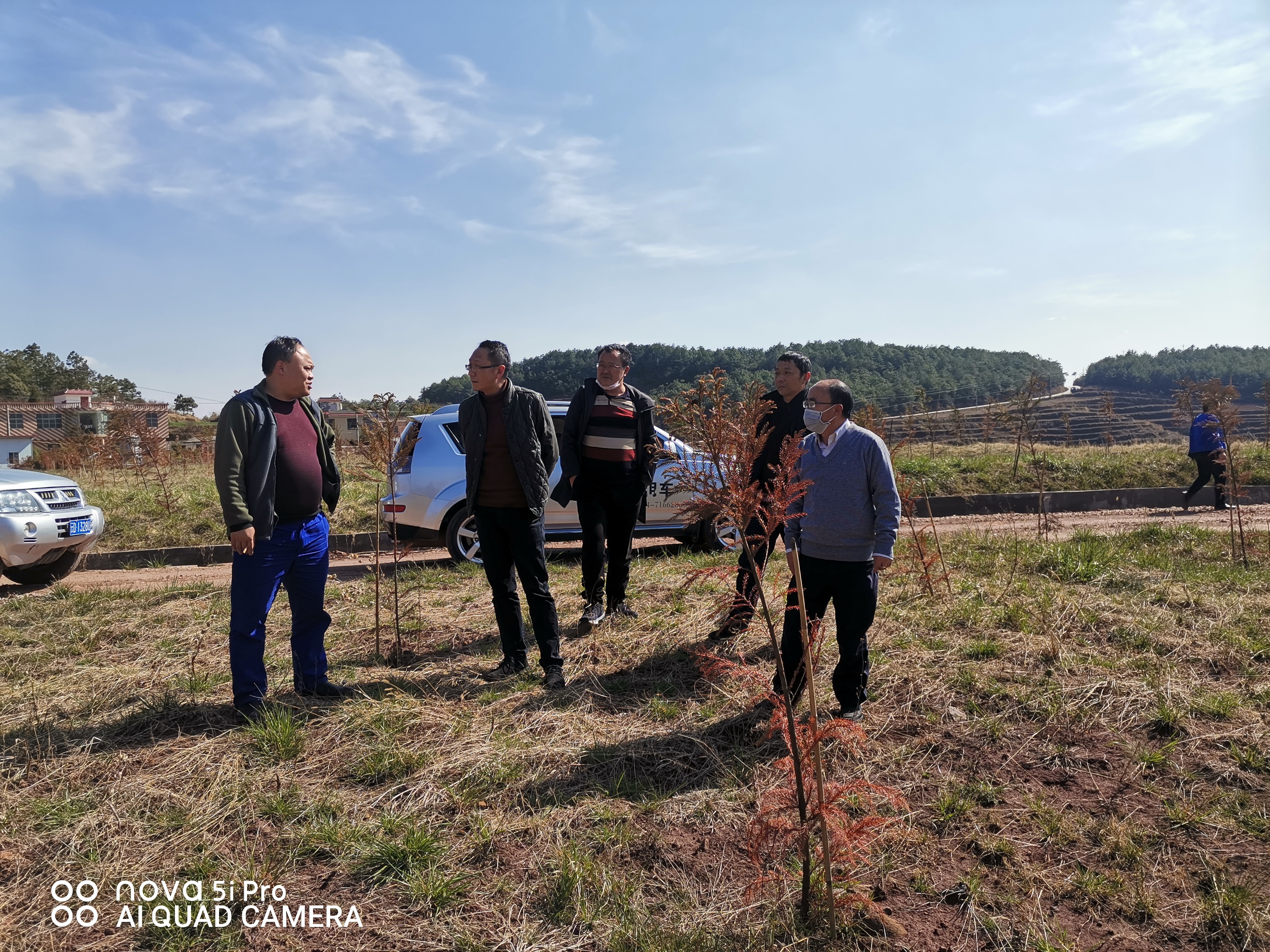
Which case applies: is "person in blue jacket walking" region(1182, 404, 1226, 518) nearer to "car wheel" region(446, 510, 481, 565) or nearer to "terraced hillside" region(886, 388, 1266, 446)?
"terraced hillside" region(886, 388, 1266, 446)

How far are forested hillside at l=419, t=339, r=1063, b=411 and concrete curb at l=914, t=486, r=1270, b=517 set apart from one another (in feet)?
28.6

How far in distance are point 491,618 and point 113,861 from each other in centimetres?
319

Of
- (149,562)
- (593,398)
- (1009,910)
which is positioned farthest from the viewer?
(149,562)

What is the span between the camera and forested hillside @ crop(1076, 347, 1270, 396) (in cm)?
5325

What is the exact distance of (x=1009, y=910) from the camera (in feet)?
8.20

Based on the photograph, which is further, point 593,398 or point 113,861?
point 593,398

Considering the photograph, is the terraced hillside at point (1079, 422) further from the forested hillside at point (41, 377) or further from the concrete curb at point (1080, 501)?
the forested hillside at point (41, 377)

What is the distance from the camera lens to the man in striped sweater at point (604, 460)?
517 centimetres

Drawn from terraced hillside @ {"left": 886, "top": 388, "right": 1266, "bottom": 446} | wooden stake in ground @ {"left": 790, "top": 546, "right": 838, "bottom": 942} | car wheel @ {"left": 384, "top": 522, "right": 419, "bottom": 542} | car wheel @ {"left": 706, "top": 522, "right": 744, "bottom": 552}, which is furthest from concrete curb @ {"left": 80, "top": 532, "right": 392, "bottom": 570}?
terraced hillside @ {"left": 886, "top": 388, "right": 1266, "bottom": 446}

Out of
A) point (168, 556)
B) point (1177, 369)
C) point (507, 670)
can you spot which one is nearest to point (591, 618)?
point (507, 670)

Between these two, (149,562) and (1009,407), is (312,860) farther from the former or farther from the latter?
(1009,407)

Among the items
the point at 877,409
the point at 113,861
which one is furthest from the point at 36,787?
the point at 877,409

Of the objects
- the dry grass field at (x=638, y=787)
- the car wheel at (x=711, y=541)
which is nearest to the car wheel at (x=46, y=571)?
the dry grass field at (x=638, y=787)

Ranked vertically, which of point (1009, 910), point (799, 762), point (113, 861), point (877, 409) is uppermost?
point (877, 409)
